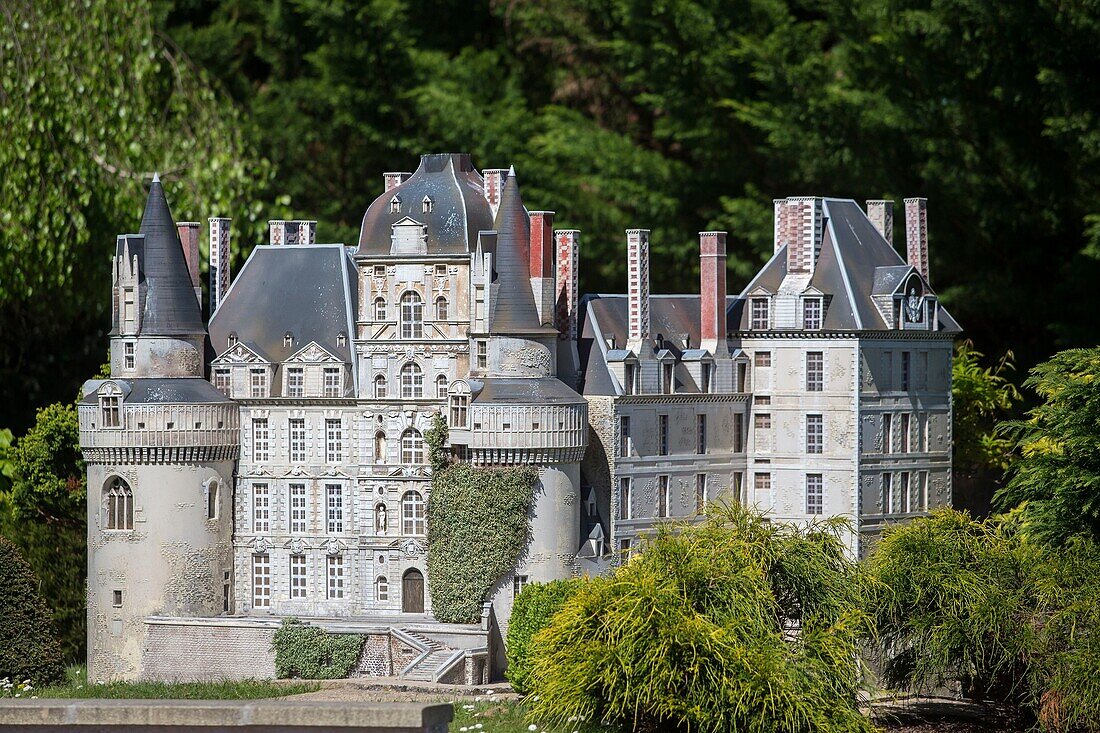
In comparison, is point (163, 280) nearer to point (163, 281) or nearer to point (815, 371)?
point (163, 281)

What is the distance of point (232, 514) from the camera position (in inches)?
2409

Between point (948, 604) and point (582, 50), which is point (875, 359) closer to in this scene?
point (948, 604)

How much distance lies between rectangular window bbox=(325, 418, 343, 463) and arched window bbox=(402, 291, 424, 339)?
130 inches

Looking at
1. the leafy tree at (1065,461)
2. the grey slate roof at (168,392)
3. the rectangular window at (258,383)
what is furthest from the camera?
the rectangular window at (258,383)

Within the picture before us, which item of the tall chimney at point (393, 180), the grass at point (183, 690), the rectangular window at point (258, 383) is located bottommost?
the grass at point (183, 690)

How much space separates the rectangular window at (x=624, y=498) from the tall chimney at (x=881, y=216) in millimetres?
11695

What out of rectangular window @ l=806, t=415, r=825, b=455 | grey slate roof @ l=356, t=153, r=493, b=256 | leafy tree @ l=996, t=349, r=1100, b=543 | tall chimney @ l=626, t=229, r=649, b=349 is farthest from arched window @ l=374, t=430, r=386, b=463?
leafy tree @ l=996, t=349, r=1100, b=543

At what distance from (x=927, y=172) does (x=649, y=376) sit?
14.8 meters

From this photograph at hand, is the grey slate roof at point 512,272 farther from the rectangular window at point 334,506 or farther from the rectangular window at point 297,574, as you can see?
the rectangular window at point 297,574

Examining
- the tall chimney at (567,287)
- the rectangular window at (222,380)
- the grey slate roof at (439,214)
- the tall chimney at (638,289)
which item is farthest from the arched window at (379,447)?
the tall chimney at (638,289)

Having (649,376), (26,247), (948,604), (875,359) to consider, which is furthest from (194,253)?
(948,604)

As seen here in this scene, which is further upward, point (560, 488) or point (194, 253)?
point (194, 253)

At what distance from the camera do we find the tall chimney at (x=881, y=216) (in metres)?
65.4

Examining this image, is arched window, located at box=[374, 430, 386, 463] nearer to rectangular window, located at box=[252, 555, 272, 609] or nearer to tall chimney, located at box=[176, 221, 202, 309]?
rectangular window, located at box=[252, 555, 272, 609]
